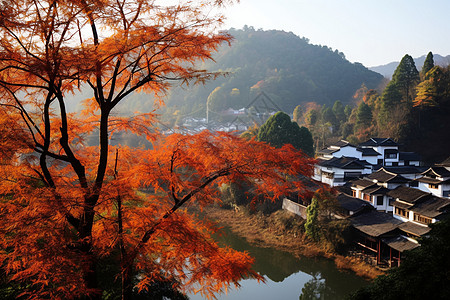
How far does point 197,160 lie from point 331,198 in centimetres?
1173

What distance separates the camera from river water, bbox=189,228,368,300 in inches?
431

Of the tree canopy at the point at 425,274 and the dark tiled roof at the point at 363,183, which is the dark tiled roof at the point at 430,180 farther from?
the tree canopy at the point at 425,274

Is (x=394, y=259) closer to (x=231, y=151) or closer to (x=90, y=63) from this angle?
(x=231, y=151)

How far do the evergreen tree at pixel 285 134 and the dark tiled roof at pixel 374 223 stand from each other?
727 centimetres

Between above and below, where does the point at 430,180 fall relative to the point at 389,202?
above

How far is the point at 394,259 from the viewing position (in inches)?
478

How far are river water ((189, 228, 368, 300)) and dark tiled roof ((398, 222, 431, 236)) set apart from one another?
2.72 m

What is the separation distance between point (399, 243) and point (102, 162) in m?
11.6

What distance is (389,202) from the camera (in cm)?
1580

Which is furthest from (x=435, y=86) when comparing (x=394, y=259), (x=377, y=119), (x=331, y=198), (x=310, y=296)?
(x=310, y=296)

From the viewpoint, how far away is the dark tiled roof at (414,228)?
1167 centimetres

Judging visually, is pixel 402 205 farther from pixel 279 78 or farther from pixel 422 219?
pixel 279 78

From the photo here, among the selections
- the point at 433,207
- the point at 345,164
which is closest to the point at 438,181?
the point at 433,207

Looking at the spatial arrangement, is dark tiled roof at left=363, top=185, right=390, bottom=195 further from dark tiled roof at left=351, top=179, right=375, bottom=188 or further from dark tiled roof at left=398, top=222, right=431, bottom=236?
dark tiled roof at left=398, top=222, right=431, bottom=236
